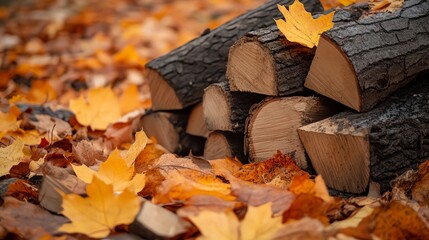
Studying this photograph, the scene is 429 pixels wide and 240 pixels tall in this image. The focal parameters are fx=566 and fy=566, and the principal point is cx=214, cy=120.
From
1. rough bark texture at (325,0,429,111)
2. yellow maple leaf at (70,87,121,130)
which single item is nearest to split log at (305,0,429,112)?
rough bark texture at (325,0,429,111)

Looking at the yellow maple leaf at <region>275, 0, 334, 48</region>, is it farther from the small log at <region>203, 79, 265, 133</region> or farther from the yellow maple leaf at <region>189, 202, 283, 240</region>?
the yellow maple leaf at <region>189, 202, 283, 240</region>

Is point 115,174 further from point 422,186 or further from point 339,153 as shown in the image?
point 422,186

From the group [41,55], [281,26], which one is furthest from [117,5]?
[281,26]

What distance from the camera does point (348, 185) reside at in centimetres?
200

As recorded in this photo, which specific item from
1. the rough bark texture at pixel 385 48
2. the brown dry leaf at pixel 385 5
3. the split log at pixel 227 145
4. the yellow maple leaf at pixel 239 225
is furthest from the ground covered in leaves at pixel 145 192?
the brown dry leaf at pixel 385 5

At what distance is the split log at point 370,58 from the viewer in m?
1.95

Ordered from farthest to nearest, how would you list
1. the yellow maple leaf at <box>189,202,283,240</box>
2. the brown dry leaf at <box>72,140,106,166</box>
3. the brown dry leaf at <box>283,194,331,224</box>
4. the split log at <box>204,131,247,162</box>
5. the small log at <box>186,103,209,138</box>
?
the small log at <box>186,103,209,138</box> → the split log at <box>204,131,247,162</box> → the brown dry leaf at <box>72,140,106,166</box> → the brown dry leaf at <box>283,194,331,224</box> → the yellow maple leaf at <box>189,202,283,240</box>

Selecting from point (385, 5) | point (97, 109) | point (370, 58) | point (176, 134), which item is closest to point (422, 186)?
point (370, 58)

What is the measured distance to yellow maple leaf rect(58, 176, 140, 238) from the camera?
158 cm

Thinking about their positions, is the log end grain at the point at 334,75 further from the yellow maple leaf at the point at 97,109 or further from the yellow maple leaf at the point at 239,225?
the yellow maple leaf at the point at 97,109

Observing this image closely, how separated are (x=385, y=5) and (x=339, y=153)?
0.75m

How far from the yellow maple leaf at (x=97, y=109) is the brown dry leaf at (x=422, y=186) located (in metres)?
1.70

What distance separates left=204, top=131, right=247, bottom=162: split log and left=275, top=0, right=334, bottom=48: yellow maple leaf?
560 millimetres

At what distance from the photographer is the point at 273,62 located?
2121 mm
